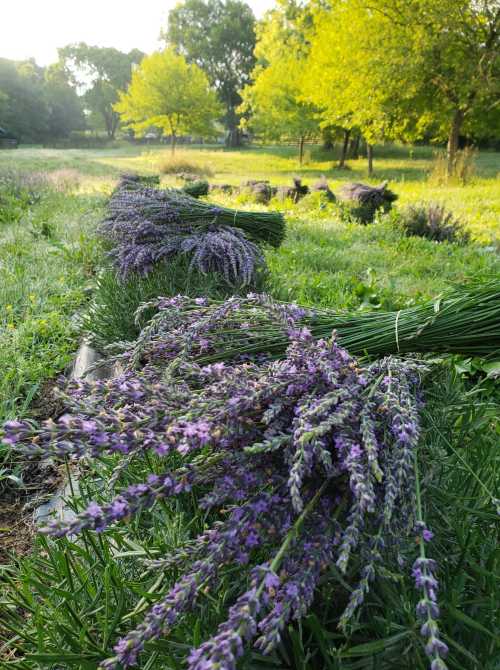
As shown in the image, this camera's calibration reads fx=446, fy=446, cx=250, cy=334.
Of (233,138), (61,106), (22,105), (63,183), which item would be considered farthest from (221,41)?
(63,183)

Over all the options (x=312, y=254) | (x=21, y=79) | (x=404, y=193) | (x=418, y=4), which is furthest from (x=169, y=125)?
(x=312, y=254)

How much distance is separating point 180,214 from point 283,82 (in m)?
29.8

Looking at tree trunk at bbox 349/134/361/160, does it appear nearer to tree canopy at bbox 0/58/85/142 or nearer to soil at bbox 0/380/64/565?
soil at bbox 0/380/64/565

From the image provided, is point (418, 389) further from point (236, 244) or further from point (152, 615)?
point (236, 244)

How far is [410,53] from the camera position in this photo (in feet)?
53.3

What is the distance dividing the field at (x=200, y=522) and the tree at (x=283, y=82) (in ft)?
81.5

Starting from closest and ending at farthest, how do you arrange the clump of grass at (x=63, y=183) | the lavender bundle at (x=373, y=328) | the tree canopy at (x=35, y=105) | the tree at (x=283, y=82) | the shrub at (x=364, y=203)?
the lavender bundle at (x=373, y=328) < the shrub at (x=364, y=203) < the clump of grass at (x=63, y=183) < the tree at (x=283, y=82) < the tree canopy at (x=35, y=105)

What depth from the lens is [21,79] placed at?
56125 millimetres

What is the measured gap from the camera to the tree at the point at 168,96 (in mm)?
34938

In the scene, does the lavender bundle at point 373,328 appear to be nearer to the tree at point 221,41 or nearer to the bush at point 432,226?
the bush at point 432,226

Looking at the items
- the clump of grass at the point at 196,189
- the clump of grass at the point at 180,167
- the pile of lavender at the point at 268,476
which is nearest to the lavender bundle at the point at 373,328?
the pile of lavender at the point at 268,476

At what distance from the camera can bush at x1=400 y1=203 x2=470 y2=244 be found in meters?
6.78

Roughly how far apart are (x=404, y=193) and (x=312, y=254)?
370 inches

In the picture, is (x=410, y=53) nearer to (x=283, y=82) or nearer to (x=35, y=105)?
(x=283, y=82)
